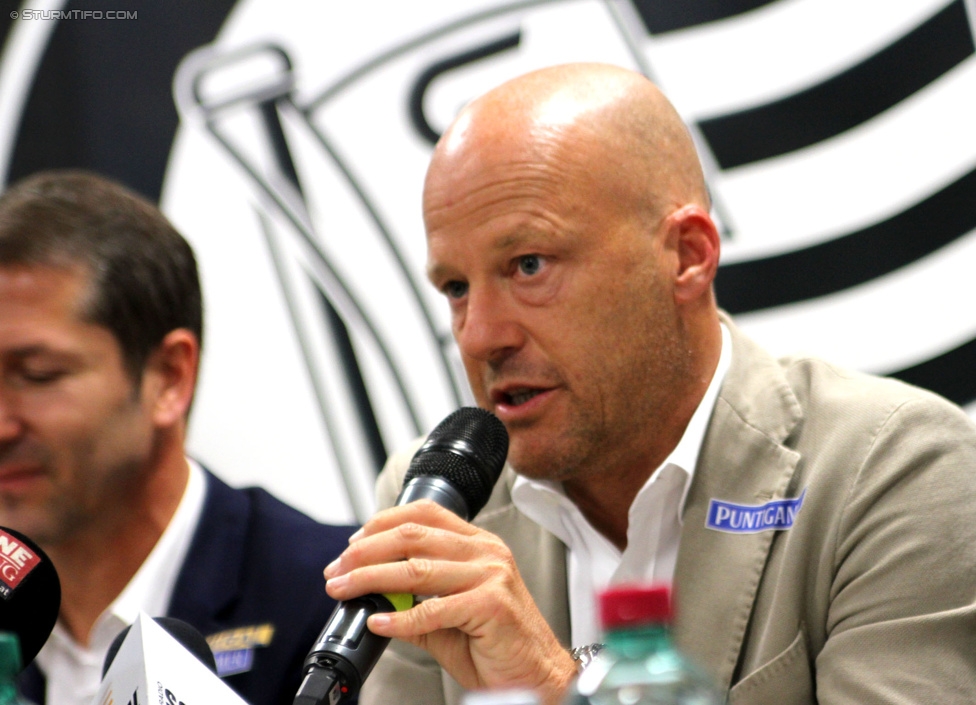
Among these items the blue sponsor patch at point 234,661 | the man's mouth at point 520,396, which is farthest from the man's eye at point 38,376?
the man's mouth at point 520,396

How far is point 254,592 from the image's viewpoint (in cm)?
208

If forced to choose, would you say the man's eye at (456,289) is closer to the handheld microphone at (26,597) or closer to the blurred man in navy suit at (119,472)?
the blurred man in navy suit at (119,472)

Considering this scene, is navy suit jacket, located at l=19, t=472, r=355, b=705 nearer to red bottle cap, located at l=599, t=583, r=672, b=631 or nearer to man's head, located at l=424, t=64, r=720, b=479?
man's head, located at l=424, t=64, r=720, b=479

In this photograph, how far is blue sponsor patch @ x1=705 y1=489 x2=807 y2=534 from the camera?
1807 mm

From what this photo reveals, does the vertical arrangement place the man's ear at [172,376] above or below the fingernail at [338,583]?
below

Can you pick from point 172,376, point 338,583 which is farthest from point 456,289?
point 338,583

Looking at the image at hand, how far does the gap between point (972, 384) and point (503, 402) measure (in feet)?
4.37

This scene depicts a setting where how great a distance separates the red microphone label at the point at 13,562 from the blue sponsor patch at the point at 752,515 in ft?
3.62

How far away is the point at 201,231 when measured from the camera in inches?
119

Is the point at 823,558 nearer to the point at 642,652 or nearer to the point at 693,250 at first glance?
the point at 693,250

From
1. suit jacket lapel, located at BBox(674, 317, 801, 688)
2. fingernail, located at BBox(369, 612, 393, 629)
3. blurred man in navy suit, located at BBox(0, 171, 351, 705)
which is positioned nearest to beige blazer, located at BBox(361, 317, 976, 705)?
suit jacket lapel, located at BBox(674, 317, 801, 688)

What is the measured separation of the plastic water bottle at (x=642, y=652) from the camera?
0.74m

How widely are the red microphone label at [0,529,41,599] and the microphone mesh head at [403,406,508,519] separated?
18.0 inches

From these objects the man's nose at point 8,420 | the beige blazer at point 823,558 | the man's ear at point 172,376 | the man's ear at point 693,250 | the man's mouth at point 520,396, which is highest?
the man's nose at point 8,420
